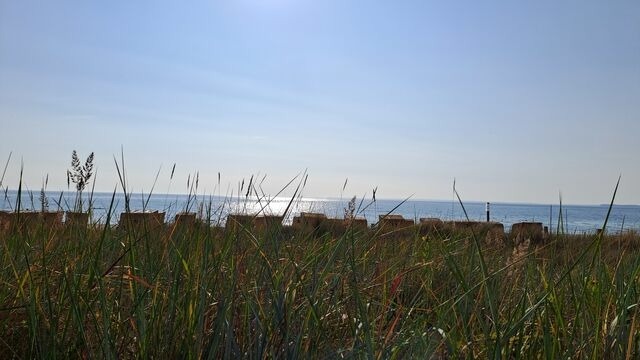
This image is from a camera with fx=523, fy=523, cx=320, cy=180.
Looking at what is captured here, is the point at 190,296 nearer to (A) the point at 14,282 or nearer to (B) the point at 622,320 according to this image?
(A) the point at 14,282

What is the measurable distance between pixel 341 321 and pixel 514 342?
61 cm

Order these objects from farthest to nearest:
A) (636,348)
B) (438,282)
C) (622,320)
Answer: (438,282) < (636,348) < (622,320)

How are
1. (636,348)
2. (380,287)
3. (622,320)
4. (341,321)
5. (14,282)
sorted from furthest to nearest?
(380,287), (341,321), (14,282), (636,348), (622,320)

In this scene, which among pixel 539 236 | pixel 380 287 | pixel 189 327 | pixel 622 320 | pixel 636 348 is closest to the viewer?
pixel 189 327

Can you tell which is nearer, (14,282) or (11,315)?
(11,315)

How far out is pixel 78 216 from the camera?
2.77 metres

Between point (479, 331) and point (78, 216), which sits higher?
point (78, 216)

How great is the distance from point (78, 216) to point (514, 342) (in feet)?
7.26

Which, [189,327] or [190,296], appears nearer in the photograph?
[189,327]

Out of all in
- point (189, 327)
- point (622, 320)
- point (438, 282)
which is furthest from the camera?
point (438, 282)

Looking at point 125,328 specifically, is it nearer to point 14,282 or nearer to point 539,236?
point 14,282

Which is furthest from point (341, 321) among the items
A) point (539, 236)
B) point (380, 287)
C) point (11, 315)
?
point (539, 236)

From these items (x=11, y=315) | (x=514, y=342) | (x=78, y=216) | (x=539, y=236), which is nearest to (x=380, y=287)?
(x=514, y=342)

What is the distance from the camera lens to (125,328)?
1.52 meters
